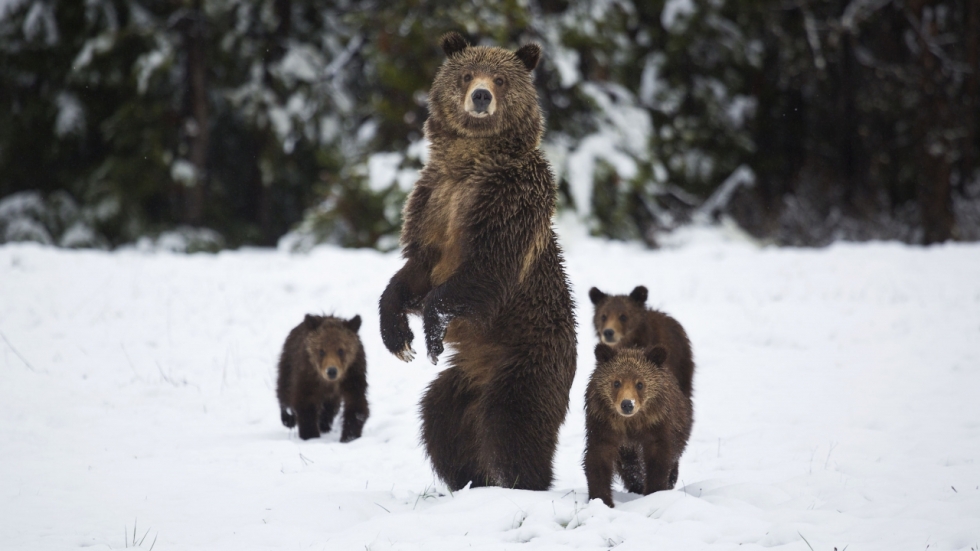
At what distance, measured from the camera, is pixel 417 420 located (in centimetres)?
705

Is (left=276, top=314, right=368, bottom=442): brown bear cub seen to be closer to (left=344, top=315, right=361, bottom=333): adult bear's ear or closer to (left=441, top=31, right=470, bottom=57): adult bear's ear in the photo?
(left=344, top=315, right=361, bottom=333): adult bear's ear

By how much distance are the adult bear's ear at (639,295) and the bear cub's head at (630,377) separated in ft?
4.37

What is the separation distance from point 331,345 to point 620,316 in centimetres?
221

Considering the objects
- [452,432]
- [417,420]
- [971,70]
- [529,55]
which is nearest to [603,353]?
[452,432]

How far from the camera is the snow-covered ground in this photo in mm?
4406

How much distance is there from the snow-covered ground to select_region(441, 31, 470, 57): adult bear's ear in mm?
2653

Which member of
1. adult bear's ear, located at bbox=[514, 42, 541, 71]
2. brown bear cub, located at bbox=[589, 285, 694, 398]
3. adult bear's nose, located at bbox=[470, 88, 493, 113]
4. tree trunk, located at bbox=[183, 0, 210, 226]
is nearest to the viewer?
adult bear's nose, located at bbox=[470, 88, 493, 113]

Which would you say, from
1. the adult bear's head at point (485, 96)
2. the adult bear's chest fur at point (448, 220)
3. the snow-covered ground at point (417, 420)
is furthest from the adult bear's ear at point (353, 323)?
the adult bear's head at point (485, 96)

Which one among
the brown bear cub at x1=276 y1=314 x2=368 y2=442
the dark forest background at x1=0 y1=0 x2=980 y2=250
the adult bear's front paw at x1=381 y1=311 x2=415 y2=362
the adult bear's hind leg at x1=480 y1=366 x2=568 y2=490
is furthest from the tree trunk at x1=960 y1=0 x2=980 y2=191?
the adult bear's front paw at x1=381 y1=311 x2=415 y2=362

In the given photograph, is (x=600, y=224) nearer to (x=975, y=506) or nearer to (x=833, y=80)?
(x=833, y=80)

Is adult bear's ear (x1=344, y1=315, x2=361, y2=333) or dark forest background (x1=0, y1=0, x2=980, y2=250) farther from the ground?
dark forest background (x1=0, y1=0, x2=980, y2=250)

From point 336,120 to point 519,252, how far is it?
678 inches

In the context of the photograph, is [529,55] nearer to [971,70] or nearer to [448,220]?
[448,220]

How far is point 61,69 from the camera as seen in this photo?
20.6 m
